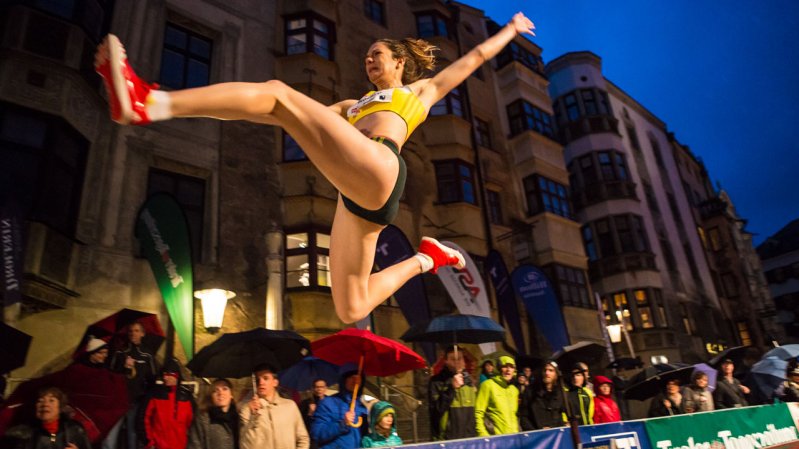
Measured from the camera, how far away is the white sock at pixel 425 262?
3.97 meters

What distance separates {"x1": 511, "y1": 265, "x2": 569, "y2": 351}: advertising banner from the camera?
16172mm

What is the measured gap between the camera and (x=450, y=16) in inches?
873

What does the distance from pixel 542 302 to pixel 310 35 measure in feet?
37.1

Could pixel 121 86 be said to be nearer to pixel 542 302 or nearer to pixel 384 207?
pixel 384 207

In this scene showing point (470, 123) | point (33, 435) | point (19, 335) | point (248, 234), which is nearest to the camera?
point (33, 435)

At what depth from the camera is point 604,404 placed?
28.1ft

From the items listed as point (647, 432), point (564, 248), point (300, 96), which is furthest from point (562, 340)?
point (300, 96)

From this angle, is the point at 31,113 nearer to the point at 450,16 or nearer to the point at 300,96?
the point at 300,96

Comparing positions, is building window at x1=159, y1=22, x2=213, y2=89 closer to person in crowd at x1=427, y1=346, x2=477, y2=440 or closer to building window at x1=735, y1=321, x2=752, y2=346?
person in crowd at x1=427, y1=346, x2=477, y2=440

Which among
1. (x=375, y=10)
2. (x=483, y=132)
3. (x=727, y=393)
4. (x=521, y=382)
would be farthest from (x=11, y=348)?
(x=483, y=132)

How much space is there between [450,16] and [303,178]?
473 inches

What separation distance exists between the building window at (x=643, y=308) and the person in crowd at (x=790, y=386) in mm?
15357

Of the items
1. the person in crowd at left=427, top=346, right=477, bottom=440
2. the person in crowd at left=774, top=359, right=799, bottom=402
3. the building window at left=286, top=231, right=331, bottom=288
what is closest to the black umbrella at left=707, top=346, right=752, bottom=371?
the person in crowd at left=774, top=359, right=799, bottom=402

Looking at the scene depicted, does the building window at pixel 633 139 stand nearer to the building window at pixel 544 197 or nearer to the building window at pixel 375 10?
the building window at pixel 544 197
